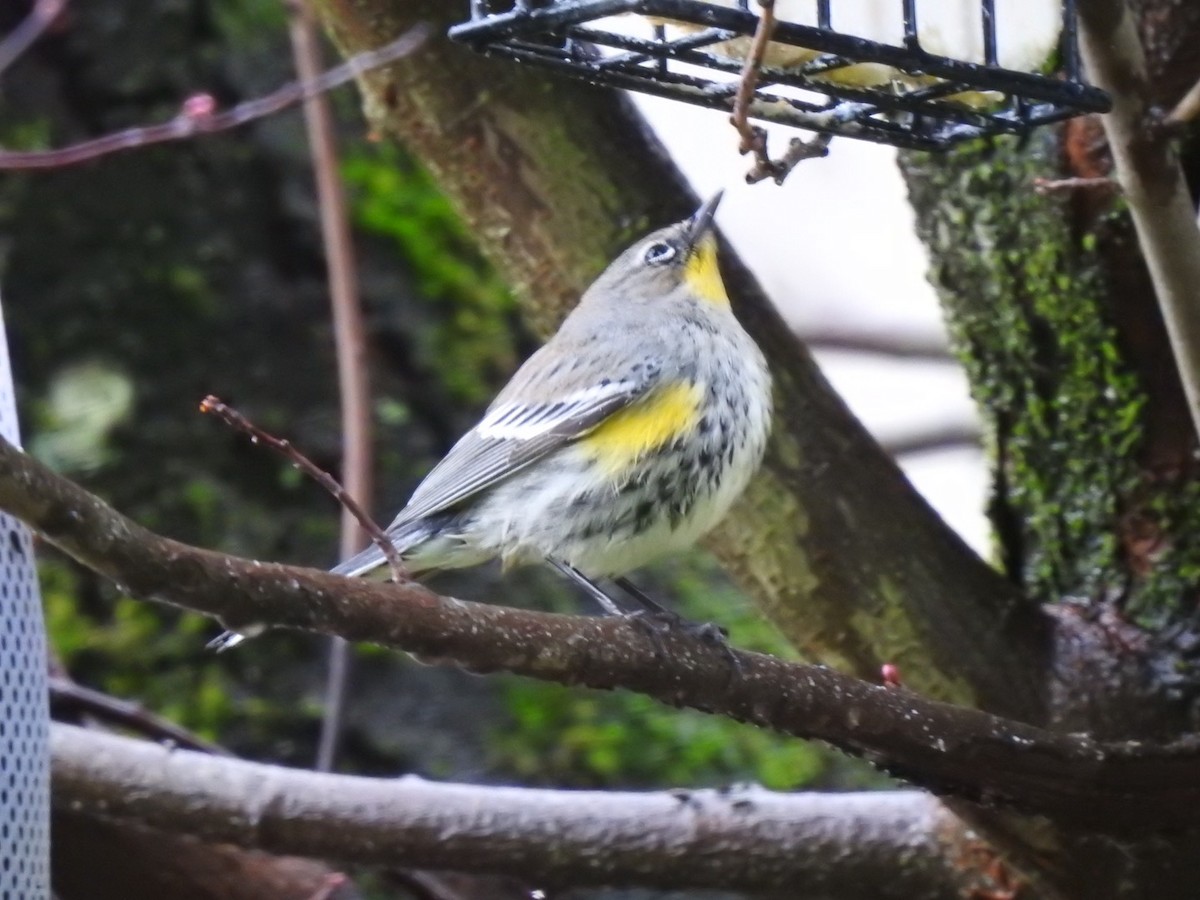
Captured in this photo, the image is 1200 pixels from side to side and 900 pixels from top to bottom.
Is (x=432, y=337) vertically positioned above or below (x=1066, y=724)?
above

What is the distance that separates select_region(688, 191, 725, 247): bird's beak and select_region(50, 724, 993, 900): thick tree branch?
97 cm

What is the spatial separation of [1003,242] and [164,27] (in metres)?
2.22

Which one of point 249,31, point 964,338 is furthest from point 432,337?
point 964,338

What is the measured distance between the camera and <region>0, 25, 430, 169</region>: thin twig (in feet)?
9.29

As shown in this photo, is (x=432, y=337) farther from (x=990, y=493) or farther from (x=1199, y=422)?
(x=1199, y=422)

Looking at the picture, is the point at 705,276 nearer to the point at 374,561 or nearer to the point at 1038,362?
the point at 1038,362

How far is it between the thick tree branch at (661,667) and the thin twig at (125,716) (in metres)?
0.99

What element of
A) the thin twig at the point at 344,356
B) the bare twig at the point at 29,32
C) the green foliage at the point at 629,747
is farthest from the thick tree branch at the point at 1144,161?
the bare twig at the point at 29,32

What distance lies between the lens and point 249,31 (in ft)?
14.5

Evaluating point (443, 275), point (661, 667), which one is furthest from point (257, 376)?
point (661, 667)

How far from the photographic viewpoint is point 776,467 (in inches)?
115

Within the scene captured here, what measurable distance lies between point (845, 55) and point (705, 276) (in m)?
1.39

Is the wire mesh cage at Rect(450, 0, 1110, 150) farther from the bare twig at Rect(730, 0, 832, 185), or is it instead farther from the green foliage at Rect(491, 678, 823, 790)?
the green foliage at Rect(491, 678, 823, 790)

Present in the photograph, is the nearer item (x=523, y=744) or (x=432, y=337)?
(x=523, y=744)
